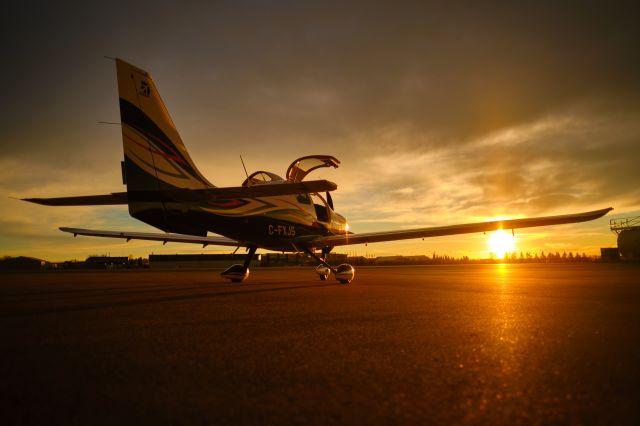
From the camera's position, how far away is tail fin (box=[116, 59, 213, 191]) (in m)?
7.20

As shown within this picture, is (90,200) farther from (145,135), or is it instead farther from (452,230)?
(452,230)

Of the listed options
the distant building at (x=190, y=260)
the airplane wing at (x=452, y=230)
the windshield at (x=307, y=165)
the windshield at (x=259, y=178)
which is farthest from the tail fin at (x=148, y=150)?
the distant building at (x=190, y=260)

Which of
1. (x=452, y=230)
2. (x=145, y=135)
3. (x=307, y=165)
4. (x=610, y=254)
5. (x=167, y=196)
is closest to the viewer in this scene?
(x=145, y=135)

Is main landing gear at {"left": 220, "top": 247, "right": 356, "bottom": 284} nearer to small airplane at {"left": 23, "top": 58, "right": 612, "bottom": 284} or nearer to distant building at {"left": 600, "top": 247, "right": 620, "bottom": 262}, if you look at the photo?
small airplane at {"left": 23, "top": 58, "right": 612, "bottom": 284}

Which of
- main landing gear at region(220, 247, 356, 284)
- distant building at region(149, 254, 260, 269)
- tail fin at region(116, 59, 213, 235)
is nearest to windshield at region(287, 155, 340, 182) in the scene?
main landing gear at region(220, 247, 356, 284)

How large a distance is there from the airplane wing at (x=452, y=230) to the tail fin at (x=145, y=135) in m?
5.54

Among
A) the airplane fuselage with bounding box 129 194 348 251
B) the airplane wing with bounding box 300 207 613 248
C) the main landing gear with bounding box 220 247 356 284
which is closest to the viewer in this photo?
the airplane fuselage with bounding box 129 194 348 251

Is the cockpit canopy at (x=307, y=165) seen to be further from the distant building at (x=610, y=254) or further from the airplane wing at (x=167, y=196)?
the distant building at (x=610, y=254)

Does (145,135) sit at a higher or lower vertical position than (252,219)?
higher

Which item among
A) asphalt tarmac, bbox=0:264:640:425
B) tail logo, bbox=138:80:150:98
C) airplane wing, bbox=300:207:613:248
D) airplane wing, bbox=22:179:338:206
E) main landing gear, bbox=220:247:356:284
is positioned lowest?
asphalt tarmac, bbox=0:264:640:425

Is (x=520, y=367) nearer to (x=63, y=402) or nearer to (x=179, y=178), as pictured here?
(x=63, y=402)

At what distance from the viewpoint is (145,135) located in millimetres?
7383

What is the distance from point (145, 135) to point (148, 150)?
30 centimetres

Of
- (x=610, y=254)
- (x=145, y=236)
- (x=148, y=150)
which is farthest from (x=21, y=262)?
(x=610, y=254)
